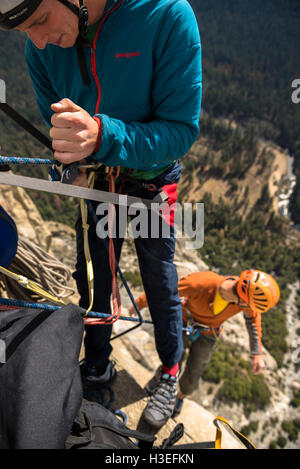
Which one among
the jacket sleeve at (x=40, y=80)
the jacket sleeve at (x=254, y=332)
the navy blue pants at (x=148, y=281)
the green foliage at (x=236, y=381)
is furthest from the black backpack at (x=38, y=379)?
the green foliage at (x=236, y=381)

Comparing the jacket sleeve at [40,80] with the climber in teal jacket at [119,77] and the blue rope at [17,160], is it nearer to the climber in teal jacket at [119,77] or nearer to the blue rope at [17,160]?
the climber in teal jacket at [119,77]

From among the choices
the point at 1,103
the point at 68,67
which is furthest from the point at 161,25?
the point at 1,103

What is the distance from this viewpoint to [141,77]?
1312 millimetres

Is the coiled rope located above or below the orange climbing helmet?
above

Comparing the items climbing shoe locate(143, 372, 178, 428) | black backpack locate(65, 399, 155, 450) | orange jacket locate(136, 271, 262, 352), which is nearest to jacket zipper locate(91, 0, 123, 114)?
black backpack locate(65, 399, 155, 450)

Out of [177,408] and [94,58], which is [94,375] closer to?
[177,408]

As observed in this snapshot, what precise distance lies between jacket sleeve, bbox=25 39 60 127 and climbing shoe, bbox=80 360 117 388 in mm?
1844

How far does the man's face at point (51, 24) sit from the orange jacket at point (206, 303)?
9.10 ft

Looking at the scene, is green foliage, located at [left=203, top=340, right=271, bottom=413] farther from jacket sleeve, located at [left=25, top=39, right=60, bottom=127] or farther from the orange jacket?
jacket sleeve, located at [left=25, top=39, right=60, bottom=127]

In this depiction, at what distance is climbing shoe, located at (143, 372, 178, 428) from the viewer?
2.16m

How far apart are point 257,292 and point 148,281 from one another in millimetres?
1499

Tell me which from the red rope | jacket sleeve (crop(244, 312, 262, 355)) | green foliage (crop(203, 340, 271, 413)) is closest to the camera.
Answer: the red rope

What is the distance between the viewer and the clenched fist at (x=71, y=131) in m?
0.93

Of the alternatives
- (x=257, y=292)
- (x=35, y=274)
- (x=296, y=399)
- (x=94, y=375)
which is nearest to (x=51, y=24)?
(x=35, y=274)
